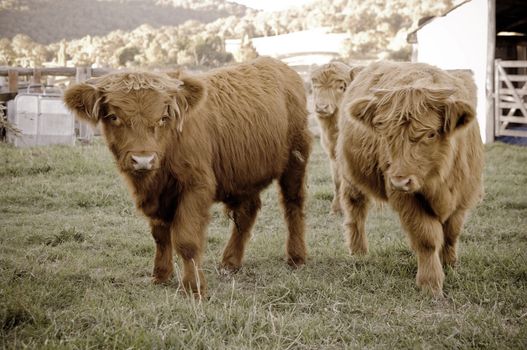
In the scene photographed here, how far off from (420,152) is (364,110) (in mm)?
545

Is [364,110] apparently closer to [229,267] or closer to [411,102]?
[411,102]

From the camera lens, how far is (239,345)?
2959mm

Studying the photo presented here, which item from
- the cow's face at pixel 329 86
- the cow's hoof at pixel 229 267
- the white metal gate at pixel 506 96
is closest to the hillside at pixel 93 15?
the cow's face at pixel 329 86

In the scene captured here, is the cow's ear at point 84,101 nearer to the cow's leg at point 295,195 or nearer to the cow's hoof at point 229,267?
the cow's hoof at point 229,267

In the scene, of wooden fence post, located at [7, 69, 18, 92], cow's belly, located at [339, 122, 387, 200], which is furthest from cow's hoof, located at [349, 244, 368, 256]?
wooden fence post, located at [7, 69, 18, 92]

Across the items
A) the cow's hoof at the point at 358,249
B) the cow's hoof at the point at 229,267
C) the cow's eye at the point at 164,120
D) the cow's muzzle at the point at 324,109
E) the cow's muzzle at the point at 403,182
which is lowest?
the cow's hoof at the point at 229,267

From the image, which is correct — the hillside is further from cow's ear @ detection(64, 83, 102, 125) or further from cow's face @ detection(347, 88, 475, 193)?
cow's face @ detection(347, 88, 475, 193)

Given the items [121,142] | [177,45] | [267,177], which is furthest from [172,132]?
[177,45]

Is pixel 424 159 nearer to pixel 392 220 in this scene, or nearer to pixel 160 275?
pixel 160 275

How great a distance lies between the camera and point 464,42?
1597cm

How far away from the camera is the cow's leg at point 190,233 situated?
4066 mm

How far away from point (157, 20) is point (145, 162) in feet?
121

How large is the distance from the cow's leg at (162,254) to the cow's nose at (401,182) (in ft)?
5.82

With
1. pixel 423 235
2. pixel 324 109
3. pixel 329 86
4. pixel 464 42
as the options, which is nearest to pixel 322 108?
pixel 324 109
